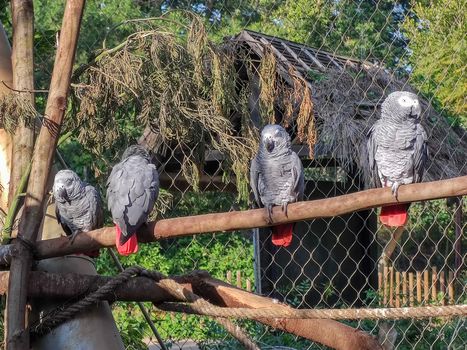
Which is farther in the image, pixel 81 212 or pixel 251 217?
pixel 81 212

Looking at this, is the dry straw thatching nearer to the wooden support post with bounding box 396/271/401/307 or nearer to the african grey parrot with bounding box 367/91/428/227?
the african grey parrot with bounding box 367/91/428/227

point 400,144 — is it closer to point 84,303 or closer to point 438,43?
point 84,303

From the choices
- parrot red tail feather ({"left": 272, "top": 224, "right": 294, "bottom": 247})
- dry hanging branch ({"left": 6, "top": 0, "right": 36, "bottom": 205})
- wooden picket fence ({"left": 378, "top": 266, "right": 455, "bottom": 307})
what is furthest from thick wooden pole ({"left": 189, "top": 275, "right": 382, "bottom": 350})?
wooden picket fence ({"left": 378, "top": 266, "right": 455, "bottom": 307})

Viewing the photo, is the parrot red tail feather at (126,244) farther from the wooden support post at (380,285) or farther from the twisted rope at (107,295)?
the wooden support post at (380,285)

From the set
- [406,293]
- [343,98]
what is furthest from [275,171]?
[406,293]

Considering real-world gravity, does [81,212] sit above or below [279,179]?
below

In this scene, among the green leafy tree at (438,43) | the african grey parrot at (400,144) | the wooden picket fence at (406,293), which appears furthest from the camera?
the wooden picket fence at (406,293)

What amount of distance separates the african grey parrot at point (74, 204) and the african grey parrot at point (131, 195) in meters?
0.11

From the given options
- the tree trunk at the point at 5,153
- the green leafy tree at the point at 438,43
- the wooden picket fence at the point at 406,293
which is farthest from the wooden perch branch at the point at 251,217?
the wooden picket fence at the point at 406,293

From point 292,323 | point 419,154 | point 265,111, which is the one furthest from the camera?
point 265,111

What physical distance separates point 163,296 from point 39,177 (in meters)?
0.40

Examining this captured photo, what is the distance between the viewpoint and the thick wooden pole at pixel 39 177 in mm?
1533

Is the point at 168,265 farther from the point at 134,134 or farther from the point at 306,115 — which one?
the point at 306,115

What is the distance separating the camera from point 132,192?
166cm
